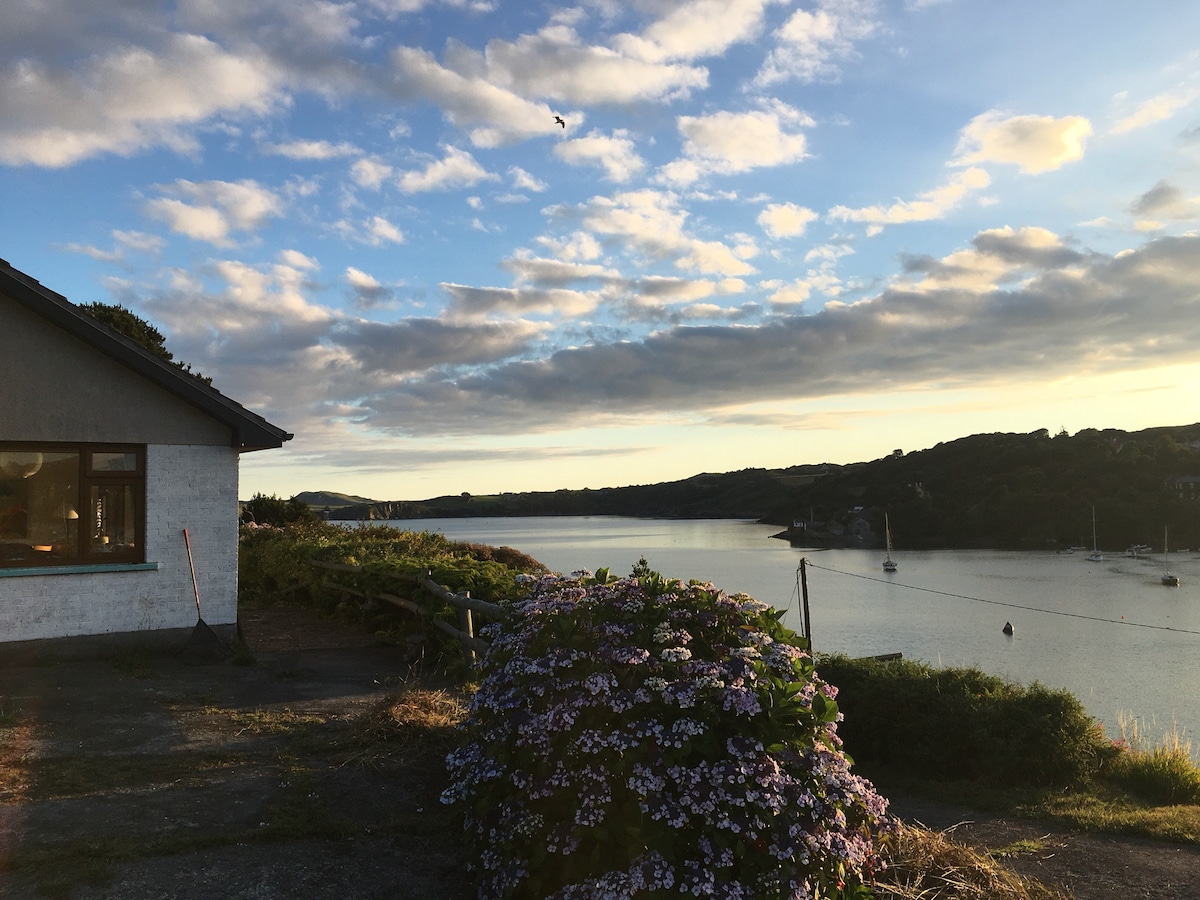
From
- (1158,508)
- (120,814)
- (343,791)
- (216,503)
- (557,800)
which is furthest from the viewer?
(1158,508)

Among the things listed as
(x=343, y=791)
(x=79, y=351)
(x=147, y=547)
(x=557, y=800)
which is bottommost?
(x=343, y=791)

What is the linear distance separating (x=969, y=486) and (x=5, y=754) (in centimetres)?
12134

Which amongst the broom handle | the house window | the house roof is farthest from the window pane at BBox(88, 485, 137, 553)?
the house roof

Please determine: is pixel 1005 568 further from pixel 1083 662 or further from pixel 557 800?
pixel 557 800

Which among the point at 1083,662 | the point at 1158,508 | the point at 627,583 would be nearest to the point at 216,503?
the point at 627,583

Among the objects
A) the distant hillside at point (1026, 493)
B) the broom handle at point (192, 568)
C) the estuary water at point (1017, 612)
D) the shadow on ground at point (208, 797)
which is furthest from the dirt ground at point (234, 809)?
the distant hillside at point (1026, 493)

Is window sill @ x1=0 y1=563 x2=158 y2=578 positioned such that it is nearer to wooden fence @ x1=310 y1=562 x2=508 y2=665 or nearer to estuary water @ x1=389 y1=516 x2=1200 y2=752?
wooden fence @ x1=310 y1=562 x2=508 y2=665

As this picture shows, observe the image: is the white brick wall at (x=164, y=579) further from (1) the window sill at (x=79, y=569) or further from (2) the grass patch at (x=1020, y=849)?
(2) the grass patch at (x=1020, y=849)

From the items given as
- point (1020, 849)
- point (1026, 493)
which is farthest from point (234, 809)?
point (1026, 493)

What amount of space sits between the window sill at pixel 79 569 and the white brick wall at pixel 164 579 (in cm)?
6

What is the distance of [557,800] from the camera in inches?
148

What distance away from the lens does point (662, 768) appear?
356cm

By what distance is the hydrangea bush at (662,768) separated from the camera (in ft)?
11.4

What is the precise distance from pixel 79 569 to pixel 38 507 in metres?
0.88
